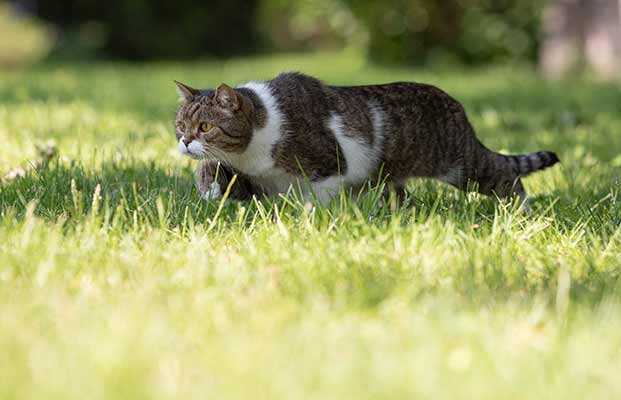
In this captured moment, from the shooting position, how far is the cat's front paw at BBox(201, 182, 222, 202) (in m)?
3.32

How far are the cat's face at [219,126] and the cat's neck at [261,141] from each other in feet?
0.10

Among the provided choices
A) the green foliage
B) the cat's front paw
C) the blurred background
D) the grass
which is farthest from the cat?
the green foliage

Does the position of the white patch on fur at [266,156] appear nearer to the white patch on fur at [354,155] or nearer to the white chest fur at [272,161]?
the white chest fur at [272,161]

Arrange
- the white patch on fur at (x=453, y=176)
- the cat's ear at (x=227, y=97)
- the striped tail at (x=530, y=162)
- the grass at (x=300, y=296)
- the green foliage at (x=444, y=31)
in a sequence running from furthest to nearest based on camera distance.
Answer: the green foliage at (x=444, y=31), the striped tail at (x=530, y=162), the white patch on fur at (x=453, y=176), the cat's ear at (x=227, y=97), the grass at (x=300, y=296)

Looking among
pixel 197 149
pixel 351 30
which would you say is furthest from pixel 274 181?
pixel 351 30

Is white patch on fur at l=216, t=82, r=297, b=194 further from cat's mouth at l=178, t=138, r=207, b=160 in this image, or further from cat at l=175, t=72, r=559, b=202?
cat's mouth at l=178, t=138, r=207, b=160

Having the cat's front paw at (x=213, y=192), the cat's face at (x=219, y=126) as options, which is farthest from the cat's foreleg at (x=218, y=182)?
the cat's face at (x=219, y=126)

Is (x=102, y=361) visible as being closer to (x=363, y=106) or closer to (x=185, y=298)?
(x=185, y=298)

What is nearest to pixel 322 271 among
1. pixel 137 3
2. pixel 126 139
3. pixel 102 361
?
pixel 102 361

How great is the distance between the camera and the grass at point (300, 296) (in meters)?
1.73

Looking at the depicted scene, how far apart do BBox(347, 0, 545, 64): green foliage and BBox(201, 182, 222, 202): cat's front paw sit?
1085 centimetres

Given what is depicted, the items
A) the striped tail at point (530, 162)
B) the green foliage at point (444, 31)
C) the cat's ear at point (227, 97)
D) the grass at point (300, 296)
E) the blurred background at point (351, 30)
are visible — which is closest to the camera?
the grass at point (300, 296)

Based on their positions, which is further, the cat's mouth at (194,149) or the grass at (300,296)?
the cat's mouth at (194,149)

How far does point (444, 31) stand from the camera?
14023mm
